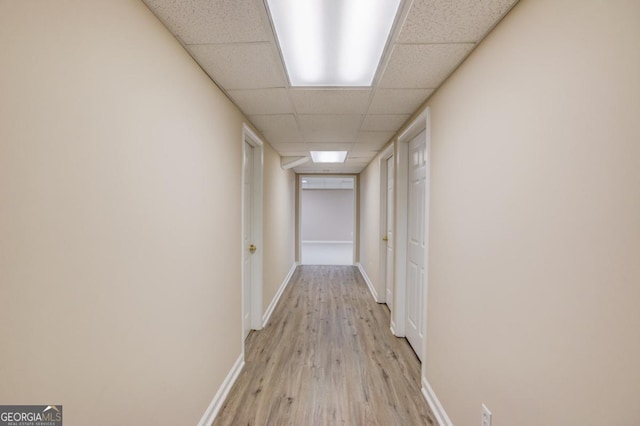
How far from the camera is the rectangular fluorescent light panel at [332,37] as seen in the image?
116 centimetres

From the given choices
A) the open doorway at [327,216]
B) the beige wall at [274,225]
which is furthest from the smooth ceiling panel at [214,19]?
the open doorway at [327,216]

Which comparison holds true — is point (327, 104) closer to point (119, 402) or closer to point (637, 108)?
point (637, 108)

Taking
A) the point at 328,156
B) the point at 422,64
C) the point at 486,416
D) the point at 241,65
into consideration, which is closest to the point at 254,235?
the point at 241,65

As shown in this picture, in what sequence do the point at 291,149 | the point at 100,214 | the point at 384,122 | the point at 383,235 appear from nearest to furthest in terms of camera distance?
the point at 100,214 < the point at 384,122 < the point at 291,149 < the point at 383,235

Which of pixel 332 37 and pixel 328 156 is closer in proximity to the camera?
pixel 332 37

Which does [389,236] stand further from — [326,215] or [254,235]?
[326,215]

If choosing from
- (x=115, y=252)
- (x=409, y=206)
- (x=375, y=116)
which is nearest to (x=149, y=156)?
(x=115, y=252)

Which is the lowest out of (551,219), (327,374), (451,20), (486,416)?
(327,374)

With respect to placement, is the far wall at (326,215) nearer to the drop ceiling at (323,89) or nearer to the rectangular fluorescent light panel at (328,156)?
the rectangular fluorescent light panel at (328,156)

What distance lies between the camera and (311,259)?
7.36 meters

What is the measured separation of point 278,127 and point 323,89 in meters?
0.99

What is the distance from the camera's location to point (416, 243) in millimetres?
2615

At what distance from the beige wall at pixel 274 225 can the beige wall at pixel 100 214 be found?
177 centimetres

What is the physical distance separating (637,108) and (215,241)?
77.5 inches
